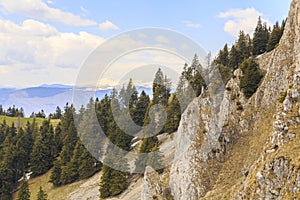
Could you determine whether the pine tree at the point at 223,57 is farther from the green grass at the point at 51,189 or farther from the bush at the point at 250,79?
the green grass at the point at 51,189

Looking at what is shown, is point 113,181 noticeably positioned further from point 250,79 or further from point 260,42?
point 260,42

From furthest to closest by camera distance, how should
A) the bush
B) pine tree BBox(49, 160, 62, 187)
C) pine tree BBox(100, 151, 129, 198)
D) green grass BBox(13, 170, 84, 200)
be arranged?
pine tree BBox(49, 160, 62, 187) → green grass BBox(13, 170, 84, 200) → pine tree BBox(100, 151, 129, 198) → the bush

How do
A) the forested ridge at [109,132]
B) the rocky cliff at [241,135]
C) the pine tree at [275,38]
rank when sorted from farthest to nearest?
the pine tree at [275,38] < the forested ridge at [109,132] < the rocky cliff at [241,135]

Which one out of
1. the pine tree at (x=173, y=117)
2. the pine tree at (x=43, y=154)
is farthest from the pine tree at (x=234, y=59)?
the pine tree at (x=43, y=154)

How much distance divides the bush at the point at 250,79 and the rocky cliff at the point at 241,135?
0.95 metres

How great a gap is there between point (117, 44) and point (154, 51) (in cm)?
424

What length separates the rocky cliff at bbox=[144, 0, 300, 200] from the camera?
1016 inches

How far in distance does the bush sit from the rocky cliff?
3.10ft

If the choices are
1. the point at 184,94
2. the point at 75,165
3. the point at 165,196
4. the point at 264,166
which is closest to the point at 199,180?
the point at 165,196

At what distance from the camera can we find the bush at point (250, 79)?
133 feet

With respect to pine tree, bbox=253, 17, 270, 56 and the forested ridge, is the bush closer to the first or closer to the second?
the forested ridge

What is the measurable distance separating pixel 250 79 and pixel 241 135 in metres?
8.56

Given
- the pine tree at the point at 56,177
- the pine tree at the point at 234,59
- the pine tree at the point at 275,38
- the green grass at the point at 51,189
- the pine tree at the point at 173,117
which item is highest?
the pine tree at the point at 275,38

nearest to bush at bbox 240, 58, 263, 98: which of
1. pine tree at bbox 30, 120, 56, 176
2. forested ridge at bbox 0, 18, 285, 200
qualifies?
forested ridge at bbox 0, 18, 285, 200
